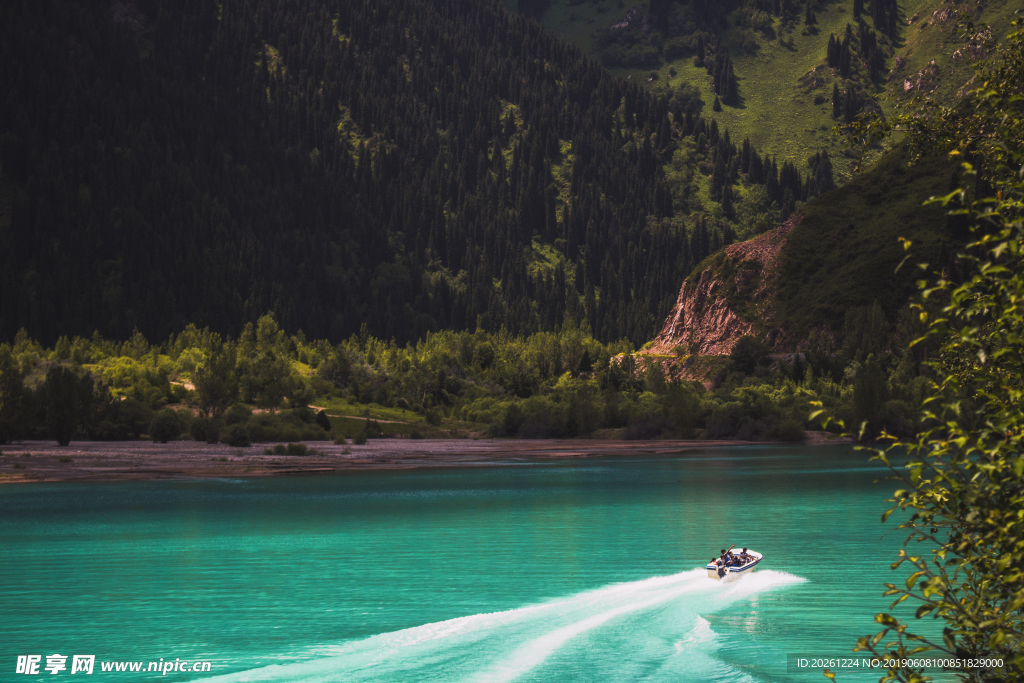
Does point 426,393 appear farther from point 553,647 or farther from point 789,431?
point 553,647

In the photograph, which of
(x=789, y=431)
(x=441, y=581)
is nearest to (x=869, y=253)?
Answer: (x=789, y=431)

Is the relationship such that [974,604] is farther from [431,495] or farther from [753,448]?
[753,448]

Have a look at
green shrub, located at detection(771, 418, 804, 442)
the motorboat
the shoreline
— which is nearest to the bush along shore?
green shrub, located at detection(771, 418, 804, 442)

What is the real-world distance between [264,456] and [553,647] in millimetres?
87267

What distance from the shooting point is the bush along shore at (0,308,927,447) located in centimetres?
12744

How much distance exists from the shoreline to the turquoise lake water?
9.97m

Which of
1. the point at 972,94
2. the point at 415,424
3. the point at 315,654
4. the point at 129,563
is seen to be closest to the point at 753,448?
the point at 415,424

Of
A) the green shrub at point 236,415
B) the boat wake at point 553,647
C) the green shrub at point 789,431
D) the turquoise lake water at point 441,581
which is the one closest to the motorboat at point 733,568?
the turquoise lake water at point 441,581

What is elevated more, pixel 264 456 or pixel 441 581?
pixel 264 456

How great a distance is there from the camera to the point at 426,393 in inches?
6944

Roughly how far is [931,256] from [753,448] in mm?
58548

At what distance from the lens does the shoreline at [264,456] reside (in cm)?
8950

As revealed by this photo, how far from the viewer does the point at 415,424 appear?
159500 mm

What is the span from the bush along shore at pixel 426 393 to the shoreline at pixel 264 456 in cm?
388
